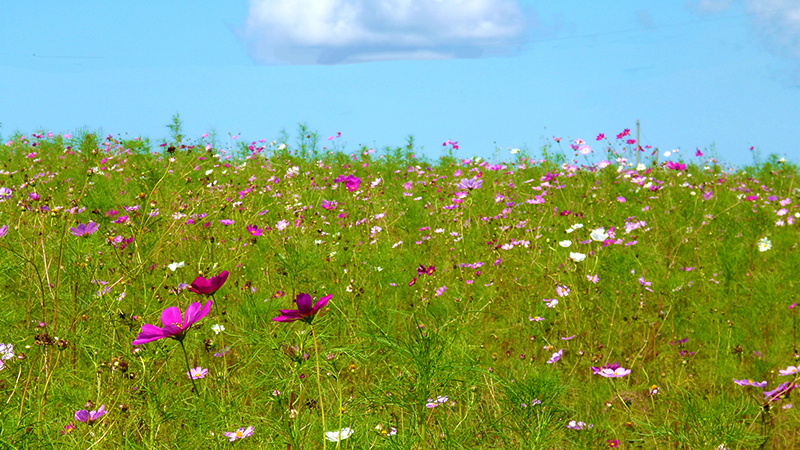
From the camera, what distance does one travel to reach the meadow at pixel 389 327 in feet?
4.99

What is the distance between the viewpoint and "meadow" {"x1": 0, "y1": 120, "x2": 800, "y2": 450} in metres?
1.52

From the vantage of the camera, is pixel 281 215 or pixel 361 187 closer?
pixel 281 215

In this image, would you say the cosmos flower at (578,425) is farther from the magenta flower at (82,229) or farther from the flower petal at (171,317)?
the magenta flower at (82,229)

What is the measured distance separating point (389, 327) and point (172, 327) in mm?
923

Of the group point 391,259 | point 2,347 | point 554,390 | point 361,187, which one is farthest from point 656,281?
point 361,187

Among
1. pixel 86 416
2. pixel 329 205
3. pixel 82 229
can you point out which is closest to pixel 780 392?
pixel 86 416

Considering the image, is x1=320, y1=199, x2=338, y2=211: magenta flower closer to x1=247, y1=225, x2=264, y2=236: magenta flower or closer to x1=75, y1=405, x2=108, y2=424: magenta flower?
x1=247, y1=225, x2=264, y2=236: magenta flower

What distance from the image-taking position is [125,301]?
8.23 ft

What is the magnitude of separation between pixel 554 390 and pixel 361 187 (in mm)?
4889

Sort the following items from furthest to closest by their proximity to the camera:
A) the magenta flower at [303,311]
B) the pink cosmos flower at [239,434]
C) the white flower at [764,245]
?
the white flower at [764,245], the pink cosmos flower at [239,434], the magenta flower at [303,311]

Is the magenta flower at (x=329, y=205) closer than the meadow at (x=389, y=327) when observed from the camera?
No

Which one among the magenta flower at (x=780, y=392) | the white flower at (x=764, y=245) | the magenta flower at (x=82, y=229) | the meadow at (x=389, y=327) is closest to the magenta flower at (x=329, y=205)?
the meadow at (x=389, y=327)

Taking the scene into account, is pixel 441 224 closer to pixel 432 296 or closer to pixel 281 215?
pixel 281 215

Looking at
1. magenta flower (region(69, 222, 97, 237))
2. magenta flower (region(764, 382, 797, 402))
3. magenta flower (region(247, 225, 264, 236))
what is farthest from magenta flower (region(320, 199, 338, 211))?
magenta flower (region(764, 382, 797, 402))
